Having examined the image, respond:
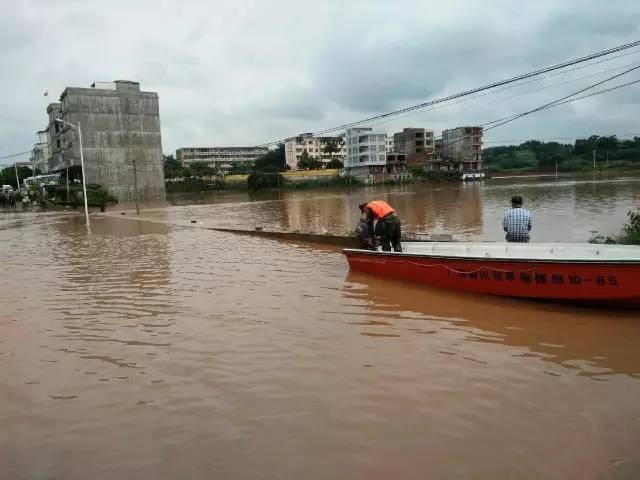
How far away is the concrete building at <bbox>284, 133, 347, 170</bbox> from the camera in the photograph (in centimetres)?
13012

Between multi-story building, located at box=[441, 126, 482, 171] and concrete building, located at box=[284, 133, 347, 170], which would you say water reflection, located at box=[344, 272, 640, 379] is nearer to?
multi-story building, located at box=[441, 126, 482, 171]

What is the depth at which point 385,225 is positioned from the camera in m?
10.9

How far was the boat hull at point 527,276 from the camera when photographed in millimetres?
7320

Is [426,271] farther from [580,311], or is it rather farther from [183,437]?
[183,437]

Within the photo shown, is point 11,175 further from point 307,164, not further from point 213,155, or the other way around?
point 307,164

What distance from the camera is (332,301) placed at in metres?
9.10

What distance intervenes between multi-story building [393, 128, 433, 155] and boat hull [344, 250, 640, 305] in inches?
4024

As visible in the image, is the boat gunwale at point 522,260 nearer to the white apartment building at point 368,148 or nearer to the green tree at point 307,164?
the white apartment building at point 368,148

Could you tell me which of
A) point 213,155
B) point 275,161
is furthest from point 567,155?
point 213,155

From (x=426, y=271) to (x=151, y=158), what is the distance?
64641 millimetres

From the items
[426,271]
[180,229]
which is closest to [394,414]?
[426,271]

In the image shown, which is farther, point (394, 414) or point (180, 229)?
point (180, 229)

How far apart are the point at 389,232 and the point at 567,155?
429 ft

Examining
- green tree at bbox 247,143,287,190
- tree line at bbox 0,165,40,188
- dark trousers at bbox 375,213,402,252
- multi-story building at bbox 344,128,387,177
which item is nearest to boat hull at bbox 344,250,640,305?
dark trousers at bbox 375,213,402,252
